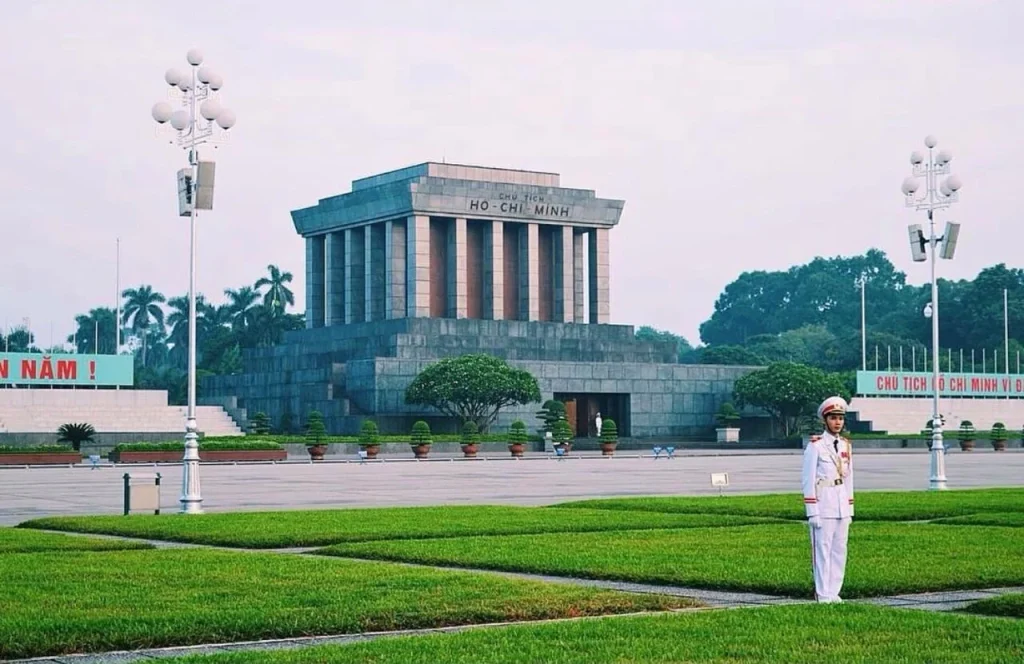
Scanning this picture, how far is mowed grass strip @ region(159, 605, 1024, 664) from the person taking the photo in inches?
412

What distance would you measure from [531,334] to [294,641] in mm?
76625

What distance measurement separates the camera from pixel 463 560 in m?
17.4

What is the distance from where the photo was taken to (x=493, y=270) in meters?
90.2

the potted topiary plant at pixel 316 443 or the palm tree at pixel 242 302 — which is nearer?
the potted topiary plant at pixel 316 443

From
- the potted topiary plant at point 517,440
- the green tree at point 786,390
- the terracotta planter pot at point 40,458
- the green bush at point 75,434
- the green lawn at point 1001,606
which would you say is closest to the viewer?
the green lawn at point 1001,606

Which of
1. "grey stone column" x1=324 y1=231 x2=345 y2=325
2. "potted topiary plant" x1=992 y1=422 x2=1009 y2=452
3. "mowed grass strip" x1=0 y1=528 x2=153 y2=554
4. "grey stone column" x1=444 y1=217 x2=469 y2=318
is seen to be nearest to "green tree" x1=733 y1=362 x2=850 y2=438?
"potted topiary plant" x1=992 y1=422 x2=1009 y2=452

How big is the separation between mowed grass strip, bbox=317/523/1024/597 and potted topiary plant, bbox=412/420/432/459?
146 ft

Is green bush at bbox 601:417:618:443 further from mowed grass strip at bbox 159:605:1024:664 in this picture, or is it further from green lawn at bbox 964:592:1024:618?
mowed grass strip at bbox 159:605:1024:664

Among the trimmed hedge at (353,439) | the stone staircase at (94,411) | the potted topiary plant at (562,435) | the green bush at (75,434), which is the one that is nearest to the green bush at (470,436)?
the trimmed hedge at (353,439)

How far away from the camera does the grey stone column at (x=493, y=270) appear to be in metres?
90.0

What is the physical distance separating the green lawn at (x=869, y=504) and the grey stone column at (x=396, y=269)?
58.1 meters

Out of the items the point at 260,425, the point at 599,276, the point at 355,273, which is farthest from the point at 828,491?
the point at 599,276

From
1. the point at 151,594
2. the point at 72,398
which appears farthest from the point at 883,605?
the point at 72,398

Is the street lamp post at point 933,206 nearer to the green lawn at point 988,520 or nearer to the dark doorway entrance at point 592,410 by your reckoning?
the green lawn at point 988,520
